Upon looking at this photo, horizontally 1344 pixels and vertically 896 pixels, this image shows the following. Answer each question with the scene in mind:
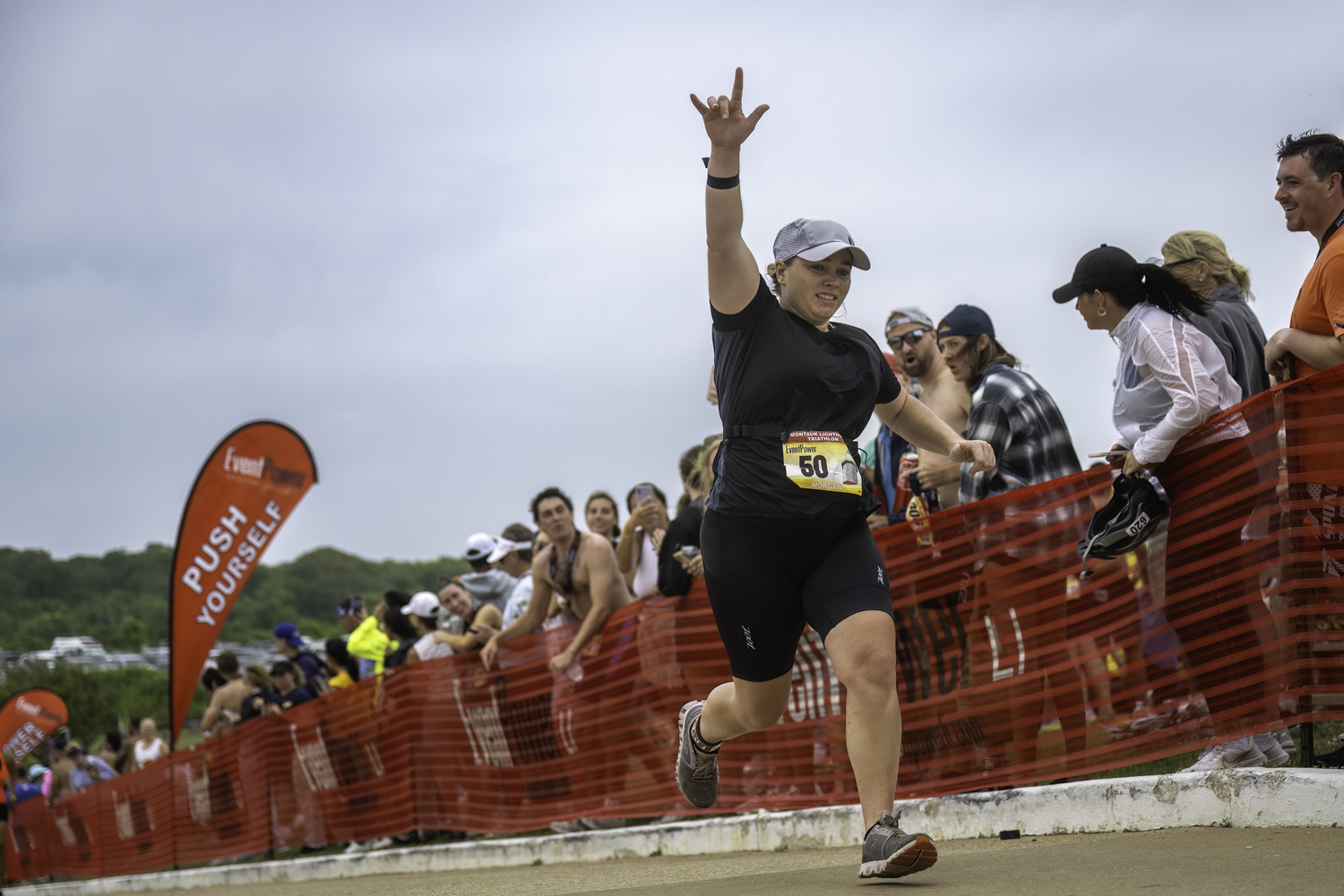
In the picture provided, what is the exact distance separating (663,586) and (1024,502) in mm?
2316

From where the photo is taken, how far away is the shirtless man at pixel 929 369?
6281mm

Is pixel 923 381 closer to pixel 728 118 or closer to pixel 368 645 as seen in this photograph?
pixel 728 118

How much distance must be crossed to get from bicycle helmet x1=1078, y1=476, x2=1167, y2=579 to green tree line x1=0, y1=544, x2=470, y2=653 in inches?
3068

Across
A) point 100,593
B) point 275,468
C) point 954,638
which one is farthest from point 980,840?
point 100,593

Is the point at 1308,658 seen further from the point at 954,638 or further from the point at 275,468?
the point at 275,468

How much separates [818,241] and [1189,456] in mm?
1779

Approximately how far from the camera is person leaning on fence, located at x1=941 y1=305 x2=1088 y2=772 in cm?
512

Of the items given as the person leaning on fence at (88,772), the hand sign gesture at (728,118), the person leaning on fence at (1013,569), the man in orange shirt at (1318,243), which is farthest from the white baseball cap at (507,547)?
the person leaning on fence at (88,772)

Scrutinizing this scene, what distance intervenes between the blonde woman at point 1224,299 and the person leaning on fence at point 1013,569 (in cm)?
80

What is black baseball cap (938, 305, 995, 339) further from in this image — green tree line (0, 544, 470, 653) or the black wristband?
green tree line (0, 544, 470, 653)

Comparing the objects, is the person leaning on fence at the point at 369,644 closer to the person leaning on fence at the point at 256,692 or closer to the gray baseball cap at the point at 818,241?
the person leaning on fence at the point at 256,692

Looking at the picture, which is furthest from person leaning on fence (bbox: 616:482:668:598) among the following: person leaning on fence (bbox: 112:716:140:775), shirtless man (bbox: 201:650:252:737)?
person leaning on fence (bbox: 112:716:140:775)

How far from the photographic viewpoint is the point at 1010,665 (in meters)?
5.26

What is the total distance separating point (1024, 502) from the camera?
5344 millimetres
